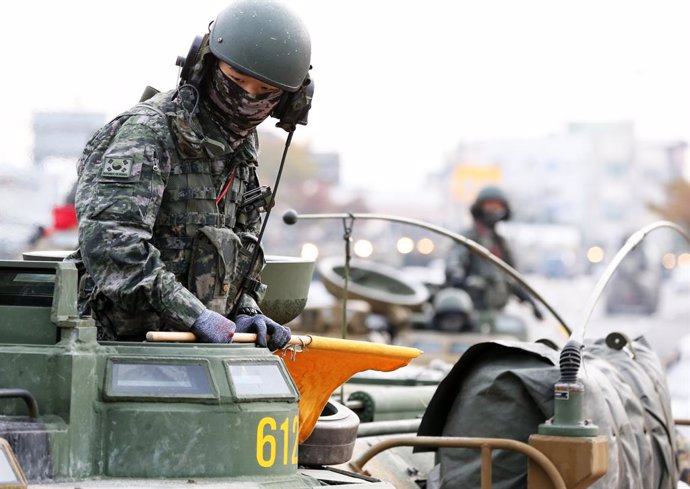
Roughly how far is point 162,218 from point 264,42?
0.87 meters

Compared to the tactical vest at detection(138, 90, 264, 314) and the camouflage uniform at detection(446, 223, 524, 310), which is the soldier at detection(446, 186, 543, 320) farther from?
the tactical vest at detection(138, 90, 264, 314)

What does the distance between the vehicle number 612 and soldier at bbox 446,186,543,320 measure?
15.9m

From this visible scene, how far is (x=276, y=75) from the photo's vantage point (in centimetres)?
774

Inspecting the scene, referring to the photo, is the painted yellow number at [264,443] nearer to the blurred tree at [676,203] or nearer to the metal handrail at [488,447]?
the metal handrail at [488,447]

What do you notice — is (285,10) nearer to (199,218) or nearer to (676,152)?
(199,218)

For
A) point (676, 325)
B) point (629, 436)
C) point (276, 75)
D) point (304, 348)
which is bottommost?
point (676, 325)

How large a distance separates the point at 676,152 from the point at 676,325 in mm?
48606

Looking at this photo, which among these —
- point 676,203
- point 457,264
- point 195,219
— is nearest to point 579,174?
point 676,203

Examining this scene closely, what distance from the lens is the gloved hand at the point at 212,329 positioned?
23.7 feet

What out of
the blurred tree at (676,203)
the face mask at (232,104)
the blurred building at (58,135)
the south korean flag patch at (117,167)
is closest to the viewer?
the south korean flag patch at (117,167)

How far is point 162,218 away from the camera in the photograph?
25.3 feet

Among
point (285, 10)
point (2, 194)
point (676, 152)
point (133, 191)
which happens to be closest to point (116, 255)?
point (133, 191)

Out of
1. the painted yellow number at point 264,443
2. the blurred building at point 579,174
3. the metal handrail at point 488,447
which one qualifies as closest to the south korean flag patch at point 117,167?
the painted yellow number at point 264,443

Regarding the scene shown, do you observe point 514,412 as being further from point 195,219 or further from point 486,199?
point 486,199
